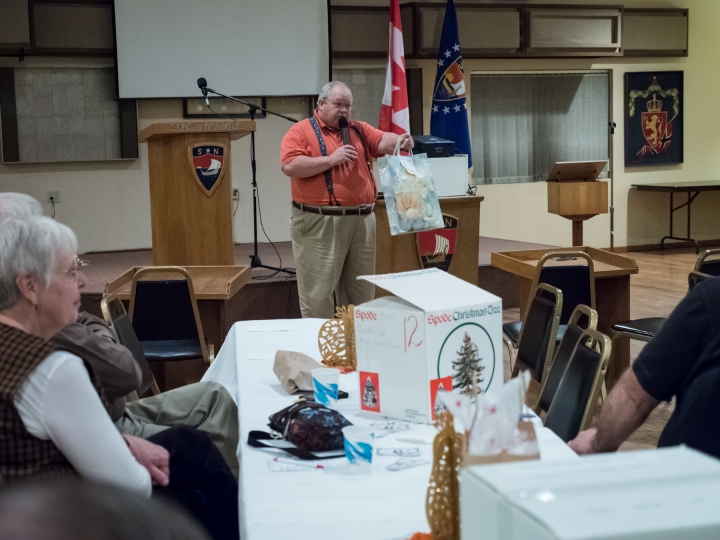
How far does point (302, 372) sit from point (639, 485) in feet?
4.83

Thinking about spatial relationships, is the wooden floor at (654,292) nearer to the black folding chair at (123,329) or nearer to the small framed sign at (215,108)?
the black folding chair at (123,329)

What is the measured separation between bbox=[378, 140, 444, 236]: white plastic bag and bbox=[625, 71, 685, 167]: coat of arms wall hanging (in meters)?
6.49

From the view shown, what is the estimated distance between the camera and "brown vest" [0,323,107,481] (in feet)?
4.82

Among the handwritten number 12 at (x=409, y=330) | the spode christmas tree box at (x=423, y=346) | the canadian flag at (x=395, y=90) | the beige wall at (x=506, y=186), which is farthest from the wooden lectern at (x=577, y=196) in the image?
the handwritten number 12 at (x=409, y=330)

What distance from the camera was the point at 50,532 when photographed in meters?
0.43

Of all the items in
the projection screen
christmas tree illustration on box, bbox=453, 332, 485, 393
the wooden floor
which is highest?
the projection screen

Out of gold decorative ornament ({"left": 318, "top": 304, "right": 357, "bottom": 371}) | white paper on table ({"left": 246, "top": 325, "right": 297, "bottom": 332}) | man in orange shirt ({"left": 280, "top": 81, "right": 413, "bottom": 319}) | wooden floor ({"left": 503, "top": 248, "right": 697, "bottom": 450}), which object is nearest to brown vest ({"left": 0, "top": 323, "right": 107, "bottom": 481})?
gold decorative ornament ({"left": 318, "top": 304, "right": 357, "bottom": 371})

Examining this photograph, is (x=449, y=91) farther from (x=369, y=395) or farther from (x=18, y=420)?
(x=18, y=420)

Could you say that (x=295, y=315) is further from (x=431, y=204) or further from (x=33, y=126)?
(x=33, y=126)

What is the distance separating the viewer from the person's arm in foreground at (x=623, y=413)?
5.91 ft

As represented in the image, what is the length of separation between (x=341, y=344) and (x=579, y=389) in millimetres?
705

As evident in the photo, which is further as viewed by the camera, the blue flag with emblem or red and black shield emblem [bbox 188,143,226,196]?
the blue flag with emblem

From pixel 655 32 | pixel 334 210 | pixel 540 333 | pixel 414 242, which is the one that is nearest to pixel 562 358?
pixel 540 333

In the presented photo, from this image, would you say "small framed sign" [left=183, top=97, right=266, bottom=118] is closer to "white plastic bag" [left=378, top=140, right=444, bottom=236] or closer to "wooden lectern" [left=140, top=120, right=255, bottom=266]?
"wooden lectern" [left=140, top=120, right=255, bottom=266]
